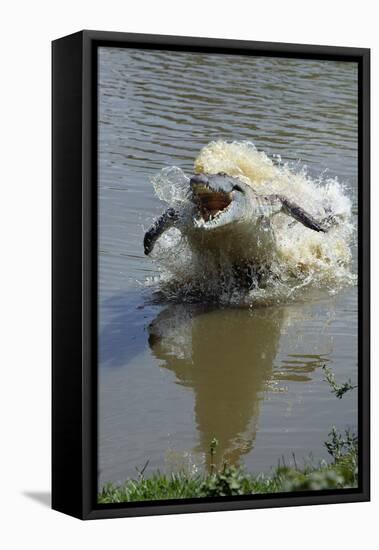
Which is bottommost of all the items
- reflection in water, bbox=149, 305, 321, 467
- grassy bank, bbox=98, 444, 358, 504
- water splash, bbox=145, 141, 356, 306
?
grassy bank, bbox=98, 444, 358, 504

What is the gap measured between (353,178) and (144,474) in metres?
2.15

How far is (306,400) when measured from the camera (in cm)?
968

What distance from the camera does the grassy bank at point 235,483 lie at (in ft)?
30.0

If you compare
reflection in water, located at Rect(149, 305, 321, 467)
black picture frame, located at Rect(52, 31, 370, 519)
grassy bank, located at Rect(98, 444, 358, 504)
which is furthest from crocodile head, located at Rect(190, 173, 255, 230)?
grassy bank, located at Rect(98, 444, 358, 504)

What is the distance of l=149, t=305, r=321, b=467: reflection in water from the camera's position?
9.40 meters

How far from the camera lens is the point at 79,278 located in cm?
904

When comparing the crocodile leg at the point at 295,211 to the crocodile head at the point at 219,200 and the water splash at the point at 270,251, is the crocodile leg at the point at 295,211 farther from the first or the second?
the crocodile head at the point at 219,200

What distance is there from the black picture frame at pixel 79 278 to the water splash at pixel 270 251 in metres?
0.50

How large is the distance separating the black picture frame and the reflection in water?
0.38m

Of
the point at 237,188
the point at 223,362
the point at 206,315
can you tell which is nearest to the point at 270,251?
the point at 237,188

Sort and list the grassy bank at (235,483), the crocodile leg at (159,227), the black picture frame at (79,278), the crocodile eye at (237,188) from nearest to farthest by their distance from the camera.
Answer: the black picture frame at (79,278) → the grassy bank at (235,483) → the crocodile leg at (159,227) → the crocodile eye at (237,188)

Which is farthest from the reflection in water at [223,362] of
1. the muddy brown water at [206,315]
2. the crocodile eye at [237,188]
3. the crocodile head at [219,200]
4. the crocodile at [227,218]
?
the crocodile eye at [237,188]

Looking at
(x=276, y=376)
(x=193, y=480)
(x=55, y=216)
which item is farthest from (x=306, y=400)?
(x=55, y=216)

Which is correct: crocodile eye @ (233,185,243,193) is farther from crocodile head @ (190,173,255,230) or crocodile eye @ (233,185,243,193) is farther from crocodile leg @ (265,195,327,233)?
crocodile leg @ (265,195,327,233)
